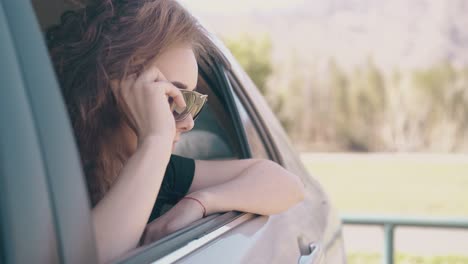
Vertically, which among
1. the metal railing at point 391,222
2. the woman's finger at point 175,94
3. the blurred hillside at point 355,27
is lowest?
the blurred hillside at point 355,27

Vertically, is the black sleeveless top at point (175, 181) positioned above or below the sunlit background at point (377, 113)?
above

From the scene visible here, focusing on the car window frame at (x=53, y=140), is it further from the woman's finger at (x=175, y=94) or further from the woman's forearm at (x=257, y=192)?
the woman's forearm at (x=257, y=192)

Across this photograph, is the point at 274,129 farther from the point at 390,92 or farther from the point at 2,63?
the point at 390,92

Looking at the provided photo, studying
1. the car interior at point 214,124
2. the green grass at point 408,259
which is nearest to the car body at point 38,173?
the car interior at point 214,124

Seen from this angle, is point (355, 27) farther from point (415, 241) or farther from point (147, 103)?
point (147, 103)

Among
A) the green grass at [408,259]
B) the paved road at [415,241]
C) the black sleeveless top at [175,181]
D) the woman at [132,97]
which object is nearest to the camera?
the woman at [132,97]

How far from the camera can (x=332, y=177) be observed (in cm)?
1836

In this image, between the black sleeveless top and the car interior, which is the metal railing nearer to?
the car interior

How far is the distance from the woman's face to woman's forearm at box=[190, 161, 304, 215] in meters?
→ 0.19

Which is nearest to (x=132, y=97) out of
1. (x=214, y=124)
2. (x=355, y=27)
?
(x=214, y=124)

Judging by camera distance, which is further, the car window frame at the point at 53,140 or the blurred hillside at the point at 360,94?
the blurred hillside at the point at 360,94

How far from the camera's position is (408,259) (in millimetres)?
8094

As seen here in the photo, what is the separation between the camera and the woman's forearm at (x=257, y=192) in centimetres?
205

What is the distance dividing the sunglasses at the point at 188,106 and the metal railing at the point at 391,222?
321 centimetres
